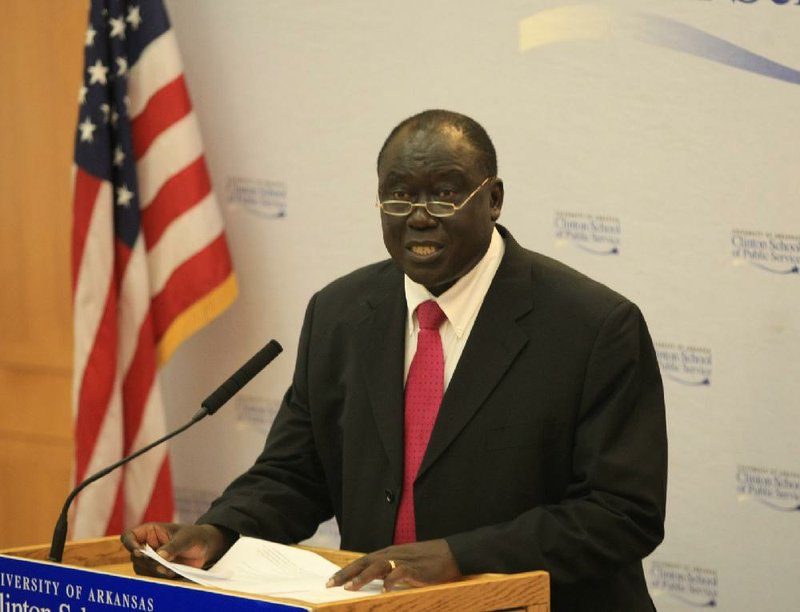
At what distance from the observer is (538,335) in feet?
9.72

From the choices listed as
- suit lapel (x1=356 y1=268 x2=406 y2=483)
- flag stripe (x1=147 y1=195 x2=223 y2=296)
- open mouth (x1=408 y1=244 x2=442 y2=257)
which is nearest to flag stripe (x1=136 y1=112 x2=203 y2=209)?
flag stripe (x1=147 y1=195 x2=223 y2=296)

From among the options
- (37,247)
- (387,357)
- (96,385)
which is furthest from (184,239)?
(387,357)

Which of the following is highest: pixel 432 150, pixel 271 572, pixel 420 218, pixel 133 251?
pixel 432 150

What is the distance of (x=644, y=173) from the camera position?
4.69 metres

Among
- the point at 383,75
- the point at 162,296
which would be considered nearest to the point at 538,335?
the point at 383,75

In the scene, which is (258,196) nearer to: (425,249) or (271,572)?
(425,249)

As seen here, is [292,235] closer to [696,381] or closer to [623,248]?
[623,248]

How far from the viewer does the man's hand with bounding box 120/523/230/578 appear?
8.82ft

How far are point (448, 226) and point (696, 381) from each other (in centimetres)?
199

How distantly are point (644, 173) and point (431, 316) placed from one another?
6.12 ft

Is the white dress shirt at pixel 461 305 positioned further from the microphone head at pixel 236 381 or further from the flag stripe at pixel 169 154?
the flag stripe at pixel 169 154

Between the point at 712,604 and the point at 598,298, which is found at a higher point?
the point at 598,298

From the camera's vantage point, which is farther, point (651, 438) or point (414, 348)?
point (414, 348)

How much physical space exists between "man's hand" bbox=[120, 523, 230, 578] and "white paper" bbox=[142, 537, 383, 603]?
0.07 feet
